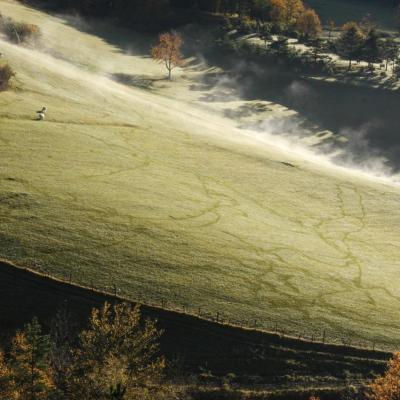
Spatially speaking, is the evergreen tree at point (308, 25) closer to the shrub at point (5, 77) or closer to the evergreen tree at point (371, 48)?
the evergreen tree at point (371, 48)

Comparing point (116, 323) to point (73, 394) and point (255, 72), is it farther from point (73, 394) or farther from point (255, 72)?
point (255, 72)

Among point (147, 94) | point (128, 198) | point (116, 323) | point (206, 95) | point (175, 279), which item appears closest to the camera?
point (116, 323)

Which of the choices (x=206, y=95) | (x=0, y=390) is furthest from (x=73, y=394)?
(x=206, y=95)

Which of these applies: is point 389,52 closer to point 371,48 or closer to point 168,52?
point 371,48

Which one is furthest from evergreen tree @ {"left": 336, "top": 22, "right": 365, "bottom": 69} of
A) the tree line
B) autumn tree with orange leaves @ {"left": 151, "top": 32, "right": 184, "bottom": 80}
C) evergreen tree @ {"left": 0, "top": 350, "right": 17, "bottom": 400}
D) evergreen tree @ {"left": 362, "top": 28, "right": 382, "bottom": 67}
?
evergreen tree @ {"left": 0, "top": 350, "right": 17, "bottom": 400}

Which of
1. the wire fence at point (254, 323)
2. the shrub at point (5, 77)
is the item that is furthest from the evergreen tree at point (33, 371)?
the shrub at point (5, 77)

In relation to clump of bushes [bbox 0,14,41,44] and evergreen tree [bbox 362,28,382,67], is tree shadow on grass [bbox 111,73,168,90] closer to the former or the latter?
clump of bushes [bbox 0,14,41,44]

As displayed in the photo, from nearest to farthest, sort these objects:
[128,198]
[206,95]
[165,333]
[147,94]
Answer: [165,333] → [128,198] → [147,94] → [206,95]
